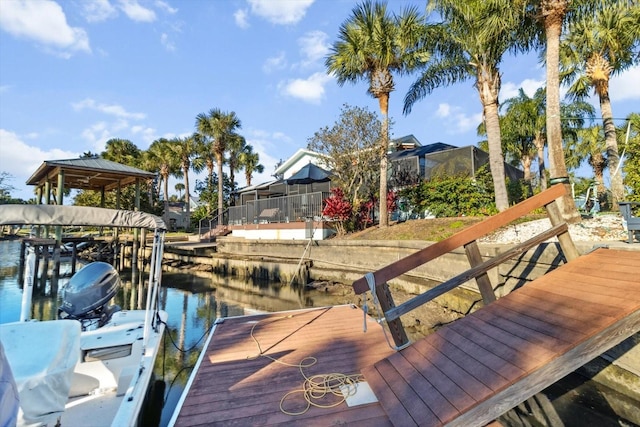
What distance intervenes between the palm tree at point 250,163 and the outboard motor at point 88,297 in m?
31.2

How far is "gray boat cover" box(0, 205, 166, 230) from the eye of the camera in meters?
3.35

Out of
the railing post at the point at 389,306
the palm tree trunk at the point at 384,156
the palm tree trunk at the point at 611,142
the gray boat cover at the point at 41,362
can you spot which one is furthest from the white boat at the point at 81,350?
the palm tree trunk at the point at 611,142

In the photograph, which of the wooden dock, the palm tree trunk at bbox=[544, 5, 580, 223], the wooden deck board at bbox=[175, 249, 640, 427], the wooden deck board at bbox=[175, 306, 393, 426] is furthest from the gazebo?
the palm tree trunk at bbox=[544, 5, 580, 223]

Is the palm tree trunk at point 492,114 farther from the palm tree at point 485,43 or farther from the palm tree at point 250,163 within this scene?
the palm tree at point 250,163

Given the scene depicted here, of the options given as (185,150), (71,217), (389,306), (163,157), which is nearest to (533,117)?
(389,306)

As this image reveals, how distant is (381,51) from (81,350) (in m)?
12.8

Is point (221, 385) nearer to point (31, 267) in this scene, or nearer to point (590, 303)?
point (31, 267)

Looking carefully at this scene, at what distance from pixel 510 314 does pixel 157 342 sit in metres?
4.60

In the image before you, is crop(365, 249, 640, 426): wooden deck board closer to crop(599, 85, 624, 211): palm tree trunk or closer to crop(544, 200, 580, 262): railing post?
crop(544, 200, 580, 262): railing post

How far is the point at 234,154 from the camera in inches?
1303

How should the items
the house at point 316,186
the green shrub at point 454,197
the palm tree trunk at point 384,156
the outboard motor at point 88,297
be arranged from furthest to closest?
the house at point 316,186 → the palm tree trunk at point 384,156 → the green shrub at point 454,197 → the outboard motor at point 88,297

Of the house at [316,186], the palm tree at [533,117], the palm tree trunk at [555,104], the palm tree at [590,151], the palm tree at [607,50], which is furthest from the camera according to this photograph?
the palm tree at [533,117]

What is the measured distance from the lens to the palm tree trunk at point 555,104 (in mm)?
6977

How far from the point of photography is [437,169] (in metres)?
13.8
